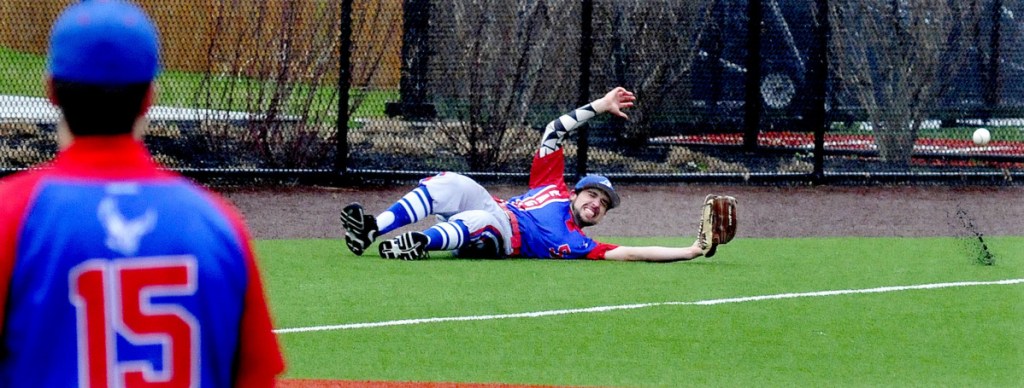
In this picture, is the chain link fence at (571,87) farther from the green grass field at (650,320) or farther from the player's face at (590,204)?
the player's face at (590,204)

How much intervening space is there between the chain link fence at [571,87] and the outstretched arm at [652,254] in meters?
4.77

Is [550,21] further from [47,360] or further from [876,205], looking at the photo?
[47,360]

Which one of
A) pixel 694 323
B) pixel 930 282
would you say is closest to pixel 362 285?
pixel 694 323

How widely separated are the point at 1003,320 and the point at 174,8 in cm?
850

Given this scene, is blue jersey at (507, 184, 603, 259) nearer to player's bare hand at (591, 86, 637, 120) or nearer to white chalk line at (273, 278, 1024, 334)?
player's bare hand at (591, 86, 637, 120)

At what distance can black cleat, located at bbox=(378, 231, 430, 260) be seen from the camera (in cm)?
957

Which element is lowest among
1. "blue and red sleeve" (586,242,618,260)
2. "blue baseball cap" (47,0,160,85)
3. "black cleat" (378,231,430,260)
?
"blue and red sleeve" (586,242,618,260)

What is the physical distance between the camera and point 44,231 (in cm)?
232

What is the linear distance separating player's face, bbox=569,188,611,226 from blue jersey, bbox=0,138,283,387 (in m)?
7.29

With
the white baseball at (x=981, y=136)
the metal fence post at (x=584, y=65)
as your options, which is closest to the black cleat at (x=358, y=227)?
the metal fence post at (x=584, y=65)

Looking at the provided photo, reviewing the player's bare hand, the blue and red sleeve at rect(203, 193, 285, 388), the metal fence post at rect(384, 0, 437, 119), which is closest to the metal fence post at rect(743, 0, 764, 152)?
the metal fence post at rect(384, 0, 437, 119)

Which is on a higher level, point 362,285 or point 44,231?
point 44,231

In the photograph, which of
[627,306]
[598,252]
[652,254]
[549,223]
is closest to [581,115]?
[549,223]

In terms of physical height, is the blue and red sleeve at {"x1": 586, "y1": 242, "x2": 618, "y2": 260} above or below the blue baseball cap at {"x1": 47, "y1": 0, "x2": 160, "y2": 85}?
below
